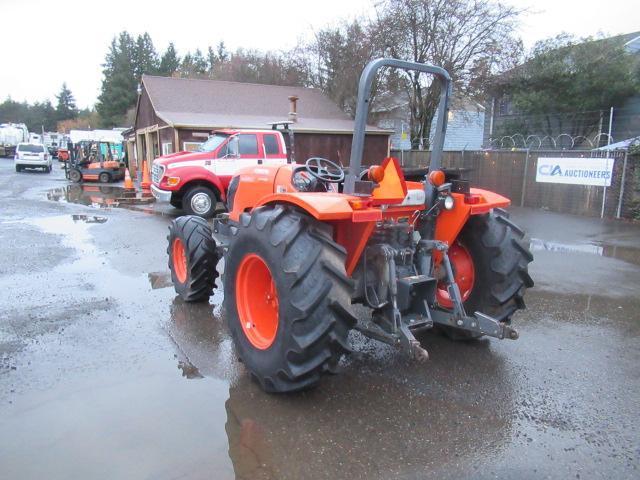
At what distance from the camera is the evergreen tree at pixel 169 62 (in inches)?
2530

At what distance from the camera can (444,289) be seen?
14.7 ft

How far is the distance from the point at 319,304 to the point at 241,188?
251 centimetres

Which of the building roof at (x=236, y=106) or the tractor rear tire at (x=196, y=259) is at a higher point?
the building roof at (x=236, y=106)

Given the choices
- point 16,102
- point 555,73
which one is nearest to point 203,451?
point 555,73

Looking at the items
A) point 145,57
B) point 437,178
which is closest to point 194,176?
point 437,178

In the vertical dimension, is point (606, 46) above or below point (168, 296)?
above

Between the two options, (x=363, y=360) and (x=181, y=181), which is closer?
(x=363, y=360)

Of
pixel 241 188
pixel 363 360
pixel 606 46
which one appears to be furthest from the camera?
pixel 606 46

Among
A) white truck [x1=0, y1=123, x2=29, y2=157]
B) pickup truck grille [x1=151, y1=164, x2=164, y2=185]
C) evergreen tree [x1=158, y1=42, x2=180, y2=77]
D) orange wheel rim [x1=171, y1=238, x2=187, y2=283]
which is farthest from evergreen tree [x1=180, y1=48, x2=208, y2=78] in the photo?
orange wheel rim [x1=171, y1=238, x2=187, y2=283]

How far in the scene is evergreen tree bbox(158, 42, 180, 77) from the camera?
6425 cm

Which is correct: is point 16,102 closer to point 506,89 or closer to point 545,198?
point 506,89

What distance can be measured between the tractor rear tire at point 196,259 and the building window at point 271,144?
7.09m

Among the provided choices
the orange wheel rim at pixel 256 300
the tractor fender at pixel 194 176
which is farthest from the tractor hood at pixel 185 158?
the orange wheel rim at pixel 256 300

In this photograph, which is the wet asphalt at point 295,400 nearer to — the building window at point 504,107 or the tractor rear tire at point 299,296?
the tractor rear tire at point 299,296
